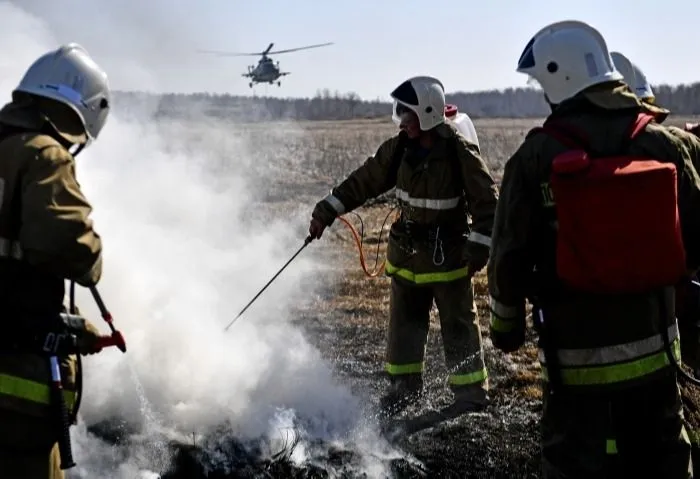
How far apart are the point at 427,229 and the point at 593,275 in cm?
269

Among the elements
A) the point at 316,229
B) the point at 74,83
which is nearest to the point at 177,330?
the point at 316,229

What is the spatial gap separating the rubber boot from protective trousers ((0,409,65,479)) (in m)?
2.95

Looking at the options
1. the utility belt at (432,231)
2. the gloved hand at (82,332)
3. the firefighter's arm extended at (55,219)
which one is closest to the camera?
the firefighter's arm extended at (55,219)

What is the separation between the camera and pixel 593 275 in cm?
316

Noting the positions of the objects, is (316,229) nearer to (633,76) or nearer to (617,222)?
(633,76)

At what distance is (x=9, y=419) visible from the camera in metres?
3.17

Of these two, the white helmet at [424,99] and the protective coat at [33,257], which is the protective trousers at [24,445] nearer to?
the protective coat at [33,257]

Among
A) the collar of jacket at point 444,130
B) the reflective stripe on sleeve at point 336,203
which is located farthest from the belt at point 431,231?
the collar of jacket at point 444,130

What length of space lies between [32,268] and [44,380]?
0.46 metres

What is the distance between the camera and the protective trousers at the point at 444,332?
18.9ft

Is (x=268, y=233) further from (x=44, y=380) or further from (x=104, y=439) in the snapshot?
(x=44, y=380)

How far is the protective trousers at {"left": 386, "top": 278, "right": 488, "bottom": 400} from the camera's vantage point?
5.77 m

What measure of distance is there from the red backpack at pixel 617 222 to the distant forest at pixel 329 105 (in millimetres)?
781

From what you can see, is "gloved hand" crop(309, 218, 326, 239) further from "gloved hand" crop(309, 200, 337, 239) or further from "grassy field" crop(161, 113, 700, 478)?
"grassy field" crop(161, 113, 700, 478)
